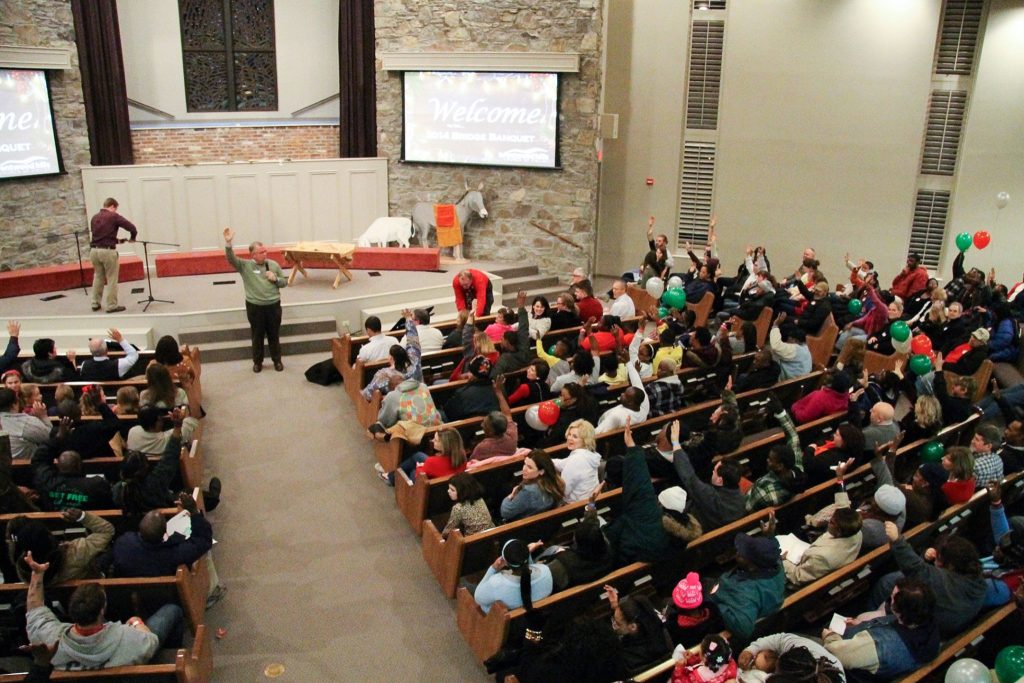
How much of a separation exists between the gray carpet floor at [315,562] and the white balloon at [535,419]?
114 centimetres

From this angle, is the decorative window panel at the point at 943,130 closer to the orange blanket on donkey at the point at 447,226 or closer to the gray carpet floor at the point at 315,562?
the orange blanket on donkey at the point at 447,226

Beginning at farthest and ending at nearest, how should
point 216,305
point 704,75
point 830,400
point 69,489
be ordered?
point 704,75 → point 216,305 → point 830,400 → point 69,489

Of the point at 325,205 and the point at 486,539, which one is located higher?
the point at 325,205

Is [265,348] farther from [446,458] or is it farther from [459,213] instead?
[446,458]

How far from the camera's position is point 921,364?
279 inches

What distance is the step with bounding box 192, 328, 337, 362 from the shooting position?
838cm

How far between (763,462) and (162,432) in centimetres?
405

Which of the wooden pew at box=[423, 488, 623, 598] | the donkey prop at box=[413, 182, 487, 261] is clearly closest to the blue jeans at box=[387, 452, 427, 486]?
the wooden pew at box=[423, 488, 623, 598]

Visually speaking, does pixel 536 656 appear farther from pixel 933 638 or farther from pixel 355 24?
pixel 355 24

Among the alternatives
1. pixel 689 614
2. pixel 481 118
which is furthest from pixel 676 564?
pixel 481 118

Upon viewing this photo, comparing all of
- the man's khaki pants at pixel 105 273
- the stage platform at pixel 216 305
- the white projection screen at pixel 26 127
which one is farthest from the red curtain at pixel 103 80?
the man's khaki pants at pixel 105 273

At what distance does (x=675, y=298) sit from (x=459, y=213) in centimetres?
378

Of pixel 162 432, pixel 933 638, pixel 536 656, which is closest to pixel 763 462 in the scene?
pixel 933 638

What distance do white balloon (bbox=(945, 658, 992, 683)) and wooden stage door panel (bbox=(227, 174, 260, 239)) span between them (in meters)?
9.93
